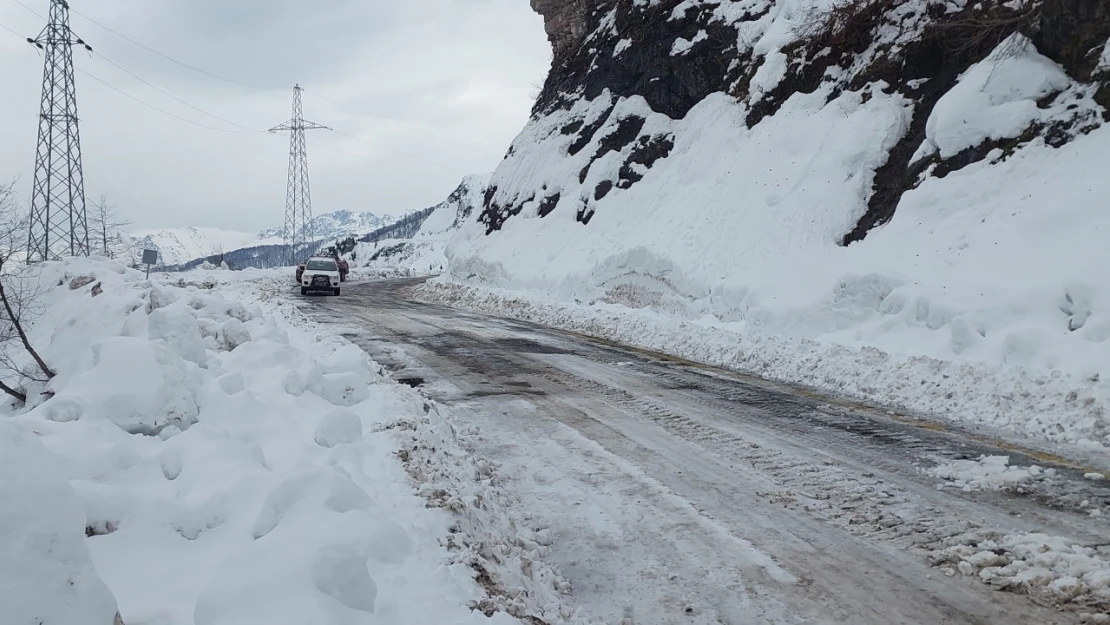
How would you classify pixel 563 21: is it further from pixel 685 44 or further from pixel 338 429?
pixel 338 429

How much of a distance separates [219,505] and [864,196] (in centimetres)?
1419

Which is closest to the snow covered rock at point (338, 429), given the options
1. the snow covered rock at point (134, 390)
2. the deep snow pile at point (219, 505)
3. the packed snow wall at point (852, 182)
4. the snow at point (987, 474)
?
the deep snow pile at point (219, 505)

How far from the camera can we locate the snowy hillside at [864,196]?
28.9ft

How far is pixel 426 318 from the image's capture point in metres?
18.4

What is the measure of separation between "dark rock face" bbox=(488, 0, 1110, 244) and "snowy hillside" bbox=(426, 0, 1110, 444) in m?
0.07

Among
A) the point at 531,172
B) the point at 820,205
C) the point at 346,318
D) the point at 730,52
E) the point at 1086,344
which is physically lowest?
the point at 346,318

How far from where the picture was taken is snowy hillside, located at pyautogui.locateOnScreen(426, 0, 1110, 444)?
8805mm

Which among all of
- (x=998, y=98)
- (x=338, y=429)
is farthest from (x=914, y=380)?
(x=998, y=98)

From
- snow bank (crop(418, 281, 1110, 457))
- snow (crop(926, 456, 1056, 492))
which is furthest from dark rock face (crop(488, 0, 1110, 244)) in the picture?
snow (crop(926, 456, 1056, 492))

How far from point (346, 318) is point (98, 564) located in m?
15.2

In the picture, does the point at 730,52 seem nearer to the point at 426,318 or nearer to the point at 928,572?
the point at 426,318

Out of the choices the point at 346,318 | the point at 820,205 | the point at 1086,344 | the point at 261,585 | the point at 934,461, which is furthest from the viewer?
the point at 346,318

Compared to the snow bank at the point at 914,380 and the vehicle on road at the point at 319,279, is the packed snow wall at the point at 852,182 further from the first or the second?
the vehicle on road at the point at 319,279

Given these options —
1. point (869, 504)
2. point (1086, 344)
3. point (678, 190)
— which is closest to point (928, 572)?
point (869, 504)
